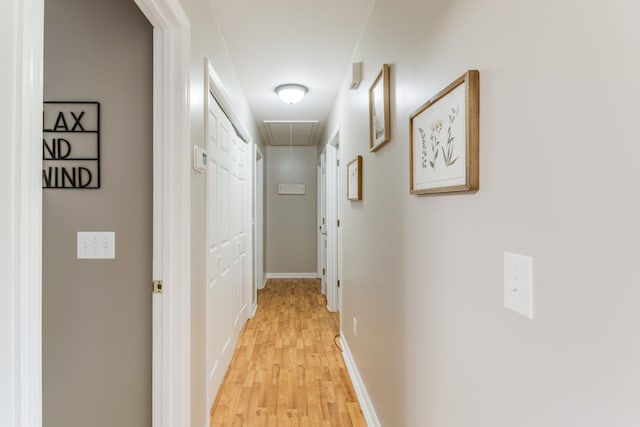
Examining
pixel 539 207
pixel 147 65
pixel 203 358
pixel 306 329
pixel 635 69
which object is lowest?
pixel 306 329

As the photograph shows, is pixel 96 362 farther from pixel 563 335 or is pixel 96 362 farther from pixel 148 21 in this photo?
pixel 563 335

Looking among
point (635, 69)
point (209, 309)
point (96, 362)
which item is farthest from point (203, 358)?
point (635, 69)

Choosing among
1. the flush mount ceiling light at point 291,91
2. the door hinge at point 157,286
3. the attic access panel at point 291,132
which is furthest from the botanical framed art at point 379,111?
the attic access panel at point 291,132

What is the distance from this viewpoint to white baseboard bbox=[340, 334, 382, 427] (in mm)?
1873

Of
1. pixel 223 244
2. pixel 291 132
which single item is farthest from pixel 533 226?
pixel 291 132

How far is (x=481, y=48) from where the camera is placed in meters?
0.84

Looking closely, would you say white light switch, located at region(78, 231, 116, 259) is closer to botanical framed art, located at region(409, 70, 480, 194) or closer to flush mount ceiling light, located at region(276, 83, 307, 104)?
botanical framed art, located at region(409, 70, 480, 194)

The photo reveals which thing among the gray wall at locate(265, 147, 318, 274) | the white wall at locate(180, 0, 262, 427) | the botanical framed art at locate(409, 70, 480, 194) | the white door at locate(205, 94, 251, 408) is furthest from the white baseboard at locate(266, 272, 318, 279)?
the botanical framed art at locate(409, 70, 480, 194)

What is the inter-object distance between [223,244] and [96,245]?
1157 mm

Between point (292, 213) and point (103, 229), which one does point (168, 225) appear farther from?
point (292, 213)

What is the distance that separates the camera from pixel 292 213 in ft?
19.8

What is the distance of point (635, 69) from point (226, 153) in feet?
8.04

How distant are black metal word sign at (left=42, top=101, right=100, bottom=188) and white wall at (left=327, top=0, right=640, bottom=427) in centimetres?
127

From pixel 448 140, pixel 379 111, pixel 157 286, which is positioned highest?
pixel 379 111
